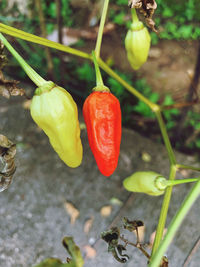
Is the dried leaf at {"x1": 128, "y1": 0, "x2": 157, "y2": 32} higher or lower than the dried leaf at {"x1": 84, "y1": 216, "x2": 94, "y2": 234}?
below

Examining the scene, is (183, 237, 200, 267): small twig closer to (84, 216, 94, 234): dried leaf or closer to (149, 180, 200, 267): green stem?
(84, 216, 94, 234): dried leaf

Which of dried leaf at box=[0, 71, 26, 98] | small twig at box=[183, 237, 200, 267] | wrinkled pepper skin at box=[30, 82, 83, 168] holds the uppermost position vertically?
dried leaf at box=[0, 71, 26, 98]

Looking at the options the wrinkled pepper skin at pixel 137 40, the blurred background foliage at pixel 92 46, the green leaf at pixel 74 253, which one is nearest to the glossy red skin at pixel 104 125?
the wrinkled pepper skin at pixel 137 40

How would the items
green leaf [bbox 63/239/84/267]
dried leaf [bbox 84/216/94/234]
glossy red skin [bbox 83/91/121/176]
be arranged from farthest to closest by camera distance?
dried leaf [bbox 84/216/94/234], glossy red skin [bbox 83/91/121/176], green leaf [bbox 63/239/84/267]

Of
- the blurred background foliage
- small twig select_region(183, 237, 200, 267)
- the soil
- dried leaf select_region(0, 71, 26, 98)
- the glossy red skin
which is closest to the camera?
dried leaf select_region(0, 71, 26, 98)

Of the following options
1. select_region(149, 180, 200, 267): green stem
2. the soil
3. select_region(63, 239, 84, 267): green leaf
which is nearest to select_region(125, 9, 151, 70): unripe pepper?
select_region(149, 180, 200, 267): green stem

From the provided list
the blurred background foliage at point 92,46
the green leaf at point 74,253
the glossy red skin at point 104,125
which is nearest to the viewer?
the green leaf at point 74,253

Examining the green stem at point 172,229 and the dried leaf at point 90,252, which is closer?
the green stem at point 172,229

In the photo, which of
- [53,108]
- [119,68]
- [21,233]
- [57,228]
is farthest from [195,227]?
[119,68]

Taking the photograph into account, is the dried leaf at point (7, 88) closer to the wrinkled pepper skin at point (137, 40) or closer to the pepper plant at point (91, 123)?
the pepper plant at point (91, 123)
